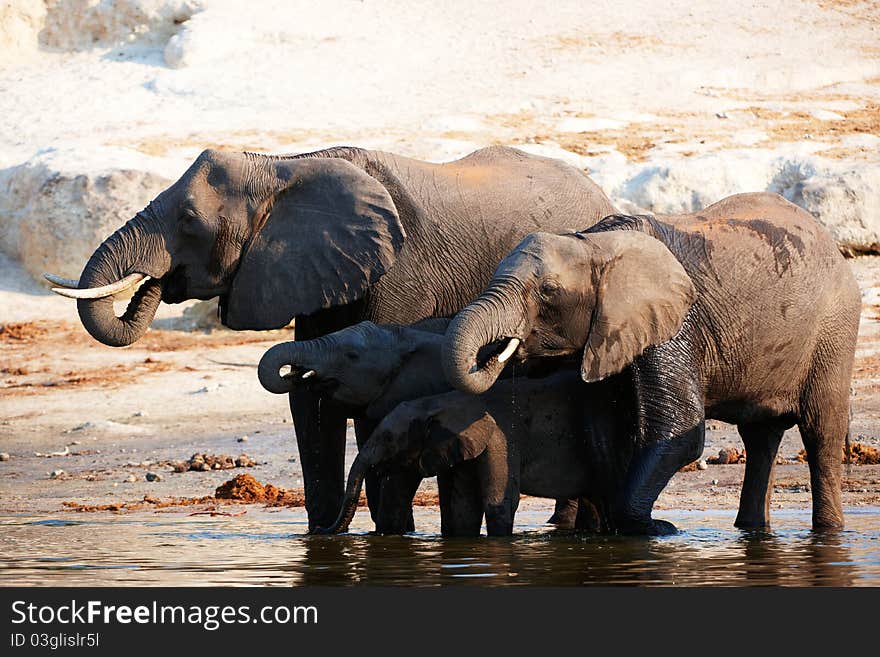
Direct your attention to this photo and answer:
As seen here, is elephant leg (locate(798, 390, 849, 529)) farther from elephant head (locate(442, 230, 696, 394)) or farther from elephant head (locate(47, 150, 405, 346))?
elephant head (locate(47, 150, 405, 346))

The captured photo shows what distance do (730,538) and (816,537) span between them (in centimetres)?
48

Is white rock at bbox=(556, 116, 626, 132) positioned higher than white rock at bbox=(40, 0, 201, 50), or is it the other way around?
white rock at bbox=(40, 0, 201, 50)

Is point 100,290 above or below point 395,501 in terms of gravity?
above

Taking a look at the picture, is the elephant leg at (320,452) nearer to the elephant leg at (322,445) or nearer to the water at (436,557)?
the elephant leg at (322,445)

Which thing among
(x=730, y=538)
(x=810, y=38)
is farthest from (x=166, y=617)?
(x=810, y=38)

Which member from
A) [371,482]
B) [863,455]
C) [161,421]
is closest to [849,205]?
[863,455]

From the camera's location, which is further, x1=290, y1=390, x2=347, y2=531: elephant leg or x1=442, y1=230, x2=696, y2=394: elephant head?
x1=290, y1=390, x2=347, y2=531: elephant leg

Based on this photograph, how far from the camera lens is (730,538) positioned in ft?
32.0

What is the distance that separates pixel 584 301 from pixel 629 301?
257 mm

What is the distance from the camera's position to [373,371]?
972 cm

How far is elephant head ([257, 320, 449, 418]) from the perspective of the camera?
9.61 metres

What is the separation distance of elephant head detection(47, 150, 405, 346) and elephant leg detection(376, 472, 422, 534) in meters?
1.10

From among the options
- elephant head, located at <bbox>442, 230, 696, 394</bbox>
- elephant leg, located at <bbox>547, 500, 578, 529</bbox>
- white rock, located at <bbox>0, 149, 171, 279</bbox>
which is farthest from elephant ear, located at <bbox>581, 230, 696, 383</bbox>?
white rock, located at <bbox>0, 149, 171, 279</bbox>

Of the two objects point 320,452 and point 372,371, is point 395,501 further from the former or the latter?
point 372,371
